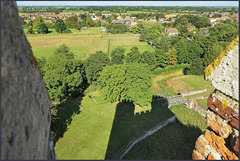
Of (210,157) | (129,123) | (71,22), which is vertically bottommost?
(129,123)

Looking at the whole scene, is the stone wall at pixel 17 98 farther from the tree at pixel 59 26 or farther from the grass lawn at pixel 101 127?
the tree at pixel 59 26

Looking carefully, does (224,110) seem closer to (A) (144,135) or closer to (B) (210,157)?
(B) (210,157)

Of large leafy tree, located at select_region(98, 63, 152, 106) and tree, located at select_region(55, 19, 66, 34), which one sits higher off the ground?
tree, located at select_region(55, 19, 66, 34)

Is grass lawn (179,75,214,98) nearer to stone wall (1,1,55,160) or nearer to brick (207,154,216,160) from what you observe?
brick (207,154,216,160)

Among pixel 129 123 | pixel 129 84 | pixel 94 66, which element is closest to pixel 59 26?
pixel 94 66

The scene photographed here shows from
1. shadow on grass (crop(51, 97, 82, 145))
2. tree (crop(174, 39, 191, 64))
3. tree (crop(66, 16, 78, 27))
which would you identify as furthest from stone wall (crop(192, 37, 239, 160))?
tree (crop(66, 16, 78, 27))

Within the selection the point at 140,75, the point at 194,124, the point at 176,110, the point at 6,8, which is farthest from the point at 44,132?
the point at 176,110

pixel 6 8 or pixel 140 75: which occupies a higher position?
pixel 6 8

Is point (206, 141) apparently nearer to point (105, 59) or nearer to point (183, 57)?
point (105, 59)
